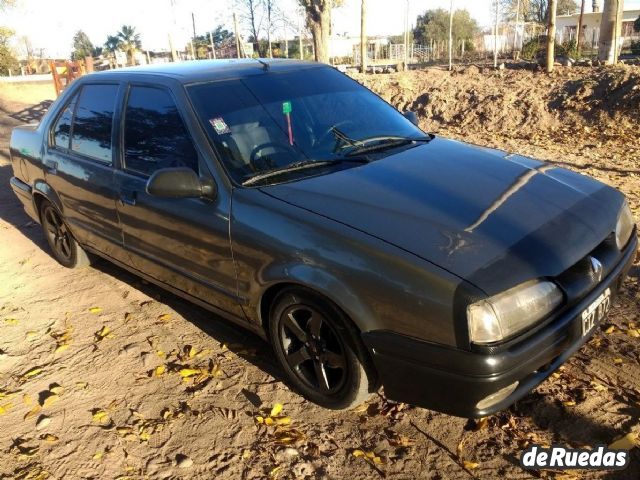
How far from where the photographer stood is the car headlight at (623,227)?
9.48ft

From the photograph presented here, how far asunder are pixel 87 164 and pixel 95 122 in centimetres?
33

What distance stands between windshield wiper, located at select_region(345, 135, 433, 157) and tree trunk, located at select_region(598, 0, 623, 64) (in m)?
11.4

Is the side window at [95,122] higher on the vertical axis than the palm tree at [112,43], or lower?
lower

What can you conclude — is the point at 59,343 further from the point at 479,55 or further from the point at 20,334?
the point at 479,55

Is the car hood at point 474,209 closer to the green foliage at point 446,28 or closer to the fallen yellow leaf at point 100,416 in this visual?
the fallen yellow leaf at point 100,416

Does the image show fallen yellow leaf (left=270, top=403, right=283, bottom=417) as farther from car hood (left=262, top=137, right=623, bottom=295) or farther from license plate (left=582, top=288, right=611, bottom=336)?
license plate (left=582, top=288, right=611, bottom=336)

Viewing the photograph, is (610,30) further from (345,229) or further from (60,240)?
(345,229)

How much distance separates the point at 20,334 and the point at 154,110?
6.64 ft

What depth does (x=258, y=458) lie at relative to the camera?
2.64 metres

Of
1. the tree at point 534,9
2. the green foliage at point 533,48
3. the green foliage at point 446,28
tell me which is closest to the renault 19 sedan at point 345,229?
the green foliage at point 533,48

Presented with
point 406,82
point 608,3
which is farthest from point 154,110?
point 608,3

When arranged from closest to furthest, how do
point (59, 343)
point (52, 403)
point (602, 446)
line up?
point (602, 446), point (52, 403), point (59, 343)

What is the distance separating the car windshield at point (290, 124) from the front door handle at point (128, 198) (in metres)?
0.81

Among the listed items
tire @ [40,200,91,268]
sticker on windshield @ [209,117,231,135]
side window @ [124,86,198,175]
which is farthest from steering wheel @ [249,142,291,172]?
tire @ [40,200,91,268]
